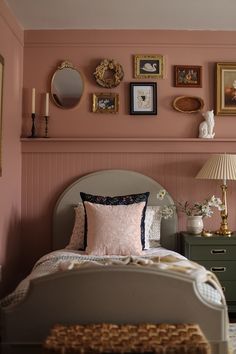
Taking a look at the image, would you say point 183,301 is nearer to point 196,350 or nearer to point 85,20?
point 196,350

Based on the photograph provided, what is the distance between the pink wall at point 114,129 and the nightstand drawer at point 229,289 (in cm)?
58

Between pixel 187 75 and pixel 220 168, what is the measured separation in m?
0.94

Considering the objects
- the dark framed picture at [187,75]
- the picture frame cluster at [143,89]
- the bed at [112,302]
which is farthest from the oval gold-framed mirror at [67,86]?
the bed at [112,302]

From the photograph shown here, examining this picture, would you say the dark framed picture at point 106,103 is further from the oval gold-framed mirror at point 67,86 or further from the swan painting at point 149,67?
the swan painting at point 149,67

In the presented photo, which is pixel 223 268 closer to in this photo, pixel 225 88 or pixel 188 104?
pixel 188 104

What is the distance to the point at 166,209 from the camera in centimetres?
348

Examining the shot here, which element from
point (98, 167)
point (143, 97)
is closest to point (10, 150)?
point (98, 167)

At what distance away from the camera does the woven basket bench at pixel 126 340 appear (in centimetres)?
173

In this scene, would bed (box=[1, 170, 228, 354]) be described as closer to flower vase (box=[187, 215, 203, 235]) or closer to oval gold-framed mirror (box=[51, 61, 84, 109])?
flower vase (box=[187, 215, 203, 235])

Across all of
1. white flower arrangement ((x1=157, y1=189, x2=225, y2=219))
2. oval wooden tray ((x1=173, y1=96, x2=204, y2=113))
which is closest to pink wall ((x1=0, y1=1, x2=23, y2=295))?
white flower arrangement ((x1=157, y1=189, x2=225, y2=219))

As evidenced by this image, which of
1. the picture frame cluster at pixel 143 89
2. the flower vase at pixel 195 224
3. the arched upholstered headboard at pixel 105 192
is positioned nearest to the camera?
the flower vase at pixel 195 224

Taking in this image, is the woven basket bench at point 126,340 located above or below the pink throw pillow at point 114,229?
below

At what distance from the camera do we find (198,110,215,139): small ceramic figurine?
364 cm

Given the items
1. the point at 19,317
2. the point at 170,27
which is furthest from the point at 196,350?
the point at 170,27
